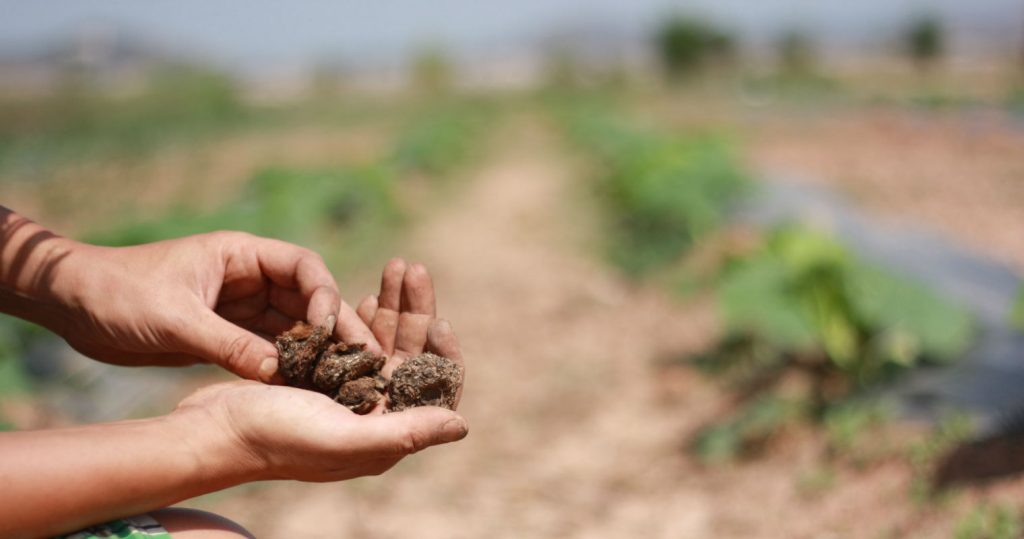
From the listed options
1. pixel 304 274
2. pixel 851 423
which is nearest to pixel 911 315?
pixel 851 423

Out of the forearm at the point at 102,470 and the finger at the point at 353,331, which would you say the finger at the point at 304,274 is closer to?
the finger at the point at 353,331

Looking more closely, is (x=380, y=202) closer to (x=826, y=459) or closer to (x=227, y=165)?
(x=826, y=459)

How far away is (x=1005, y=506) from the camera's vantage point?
262 centimetres

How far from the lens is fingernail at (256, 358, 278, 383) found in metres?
1.73

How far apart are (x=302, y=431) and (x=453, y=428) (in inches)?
10.2

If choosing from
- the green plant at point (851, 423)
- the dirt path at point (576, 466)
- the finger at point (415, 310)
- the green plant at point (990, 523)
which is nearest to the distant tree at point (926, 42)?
the dirt path at point (576, 466)

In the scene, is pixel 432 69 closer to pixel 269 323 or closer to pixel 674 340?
pixel 674 340

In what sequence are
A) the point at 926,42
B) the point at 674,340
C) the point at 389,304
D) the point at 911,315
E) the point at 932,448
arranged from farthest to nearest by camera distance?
1. the point at 926,42
2. the point at 674,340
3. the point at 911,315
4. the point at 932,448
5. the point at 389,304

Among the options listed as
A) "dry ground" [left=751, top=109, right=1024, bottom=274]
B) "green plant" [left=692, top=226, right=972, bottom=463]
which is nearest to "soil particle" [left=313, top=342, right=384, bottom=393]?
"green plant" [left=692, top=226, right=972, bottom=463]

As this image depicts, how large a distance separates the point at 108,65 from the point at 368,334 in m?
155

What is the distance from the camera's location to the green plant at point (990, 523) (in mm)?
2525

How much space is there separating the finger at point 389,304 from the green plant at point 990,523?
1859mm

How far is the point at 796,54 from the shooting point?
58.6 metres

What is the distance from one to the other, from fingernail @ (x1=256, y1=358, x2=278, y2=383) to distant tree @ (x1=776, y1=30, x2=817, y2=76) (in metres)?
53.8
